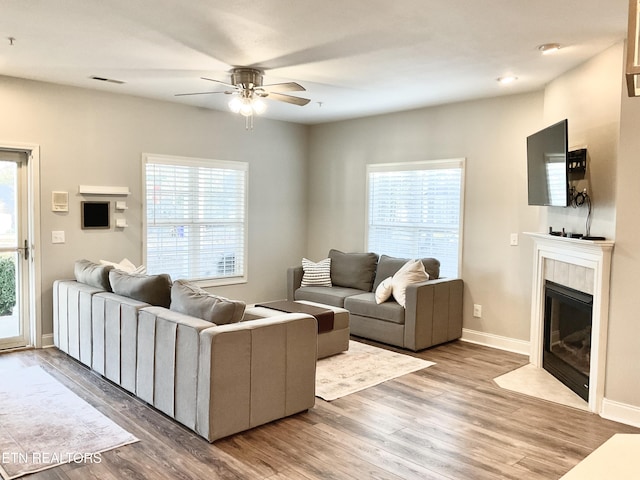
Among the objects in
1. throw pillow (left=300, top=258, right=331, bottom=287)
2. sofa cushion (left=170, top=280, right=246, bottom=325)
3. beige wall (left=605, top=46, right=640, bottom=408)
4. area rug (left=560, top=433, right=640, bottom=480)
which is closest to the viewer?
area rug (left=560, top=433, right=640, bottom=480)

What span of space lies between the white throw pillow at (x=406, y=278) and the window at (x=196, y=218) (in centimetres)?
228

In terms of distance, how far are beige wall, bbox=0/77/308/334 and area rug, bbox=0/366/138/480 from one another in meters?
1.50

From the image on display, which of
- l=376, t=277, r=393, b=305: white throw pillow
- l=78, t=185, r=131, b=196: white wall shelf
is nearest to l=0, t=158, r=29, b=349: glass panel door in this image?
l=78, t=185, r=131, b=196: white wall shelf

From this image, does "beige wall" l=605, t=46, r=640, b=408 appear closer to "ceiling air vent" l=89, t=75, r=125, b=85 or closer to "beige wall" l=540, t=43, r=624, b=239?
"beige wall" l=540, t=43, r=624, b=239

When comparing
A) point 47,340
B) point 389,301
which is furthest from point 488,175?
point 47,340

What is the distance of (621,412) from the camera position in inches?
141

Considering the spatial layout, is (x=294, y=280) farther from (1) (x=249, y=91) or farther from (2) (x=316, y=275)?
(1) (x=249, y=91)

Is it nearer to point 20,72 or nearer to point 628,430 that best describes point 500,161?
point 628,430

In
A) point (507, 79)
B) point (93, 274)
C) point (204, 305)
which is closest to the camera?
point (204, 305)

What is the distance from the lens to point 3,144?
4.82 m

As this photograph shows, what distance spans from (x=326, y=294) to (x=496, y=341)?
6.39 ft

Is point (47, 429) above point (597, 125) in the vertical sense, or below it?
below

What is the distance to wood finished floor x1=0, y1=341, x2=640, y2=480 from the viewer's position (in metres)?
2.85

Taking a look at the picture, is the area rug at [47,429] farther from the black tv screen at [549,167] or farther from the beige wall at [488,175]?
the beige wall at [488,175]
